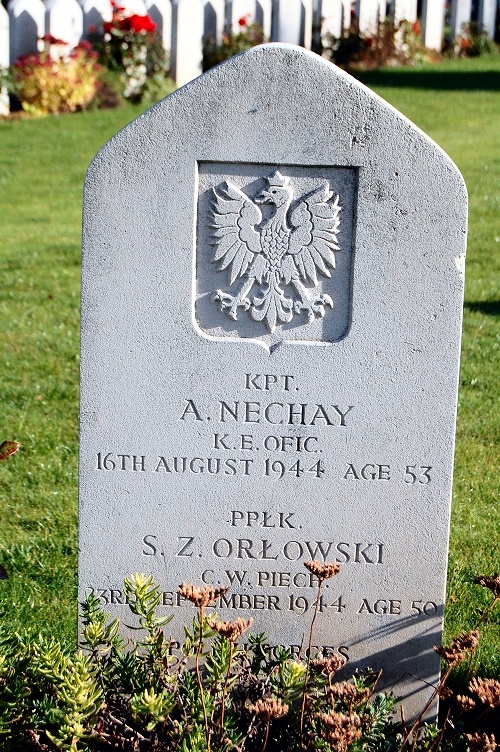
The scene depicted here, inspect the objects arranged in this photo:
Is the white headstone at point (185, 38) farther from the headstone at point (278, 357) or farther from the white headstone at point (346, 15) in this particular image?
the headstone at point (278, 357)

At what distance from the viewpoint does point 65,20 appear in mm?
15891

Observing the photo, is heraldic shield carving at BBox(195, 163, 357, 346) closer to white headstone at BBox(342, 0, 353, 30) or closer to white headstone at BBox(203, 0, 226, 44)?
white headstone at BBox(203, 0, 226, 44)

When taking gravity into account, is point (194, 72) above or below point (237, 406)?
above

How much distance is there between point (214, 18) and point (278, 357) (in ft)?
52.7

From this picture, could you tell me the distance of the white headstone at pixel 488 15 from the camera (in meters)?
24.3

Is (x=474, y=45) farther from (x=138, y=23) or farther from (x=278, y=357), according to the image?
(x=278, y=357)

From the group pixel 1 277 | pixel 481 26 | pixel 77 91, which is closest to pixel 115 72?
pixel 77 91

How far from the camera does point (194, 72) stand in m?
17.6

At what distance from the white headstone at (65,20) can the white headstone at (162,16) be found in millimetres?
1270

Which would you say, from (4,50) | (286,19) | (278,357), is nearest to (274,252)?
(278,357)

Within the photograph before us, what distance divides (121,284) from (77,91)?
41.8 ft

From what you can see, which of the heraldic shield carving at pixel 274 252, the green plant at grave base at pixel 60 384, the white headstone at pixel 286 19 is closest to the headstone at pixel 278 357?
the heraldic shield carving at pixel 274 252

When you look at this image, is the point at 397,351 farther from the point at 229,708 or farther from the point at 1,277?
the point at 1,277

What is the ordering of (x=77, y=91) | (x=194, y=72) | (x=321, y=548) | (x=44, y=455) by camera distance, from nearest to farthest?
1. (x=321, y=548)
2. (x=44, y=455)
3. (x=77, y=91)
4. (x=194, y=72)
